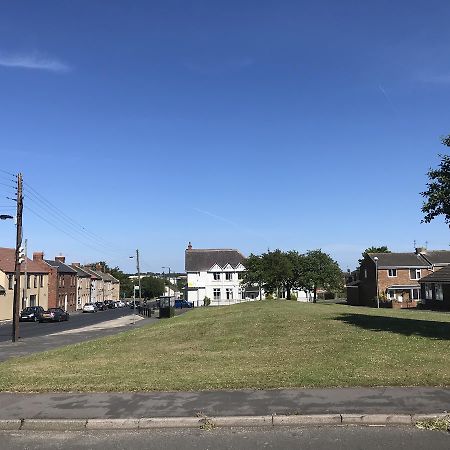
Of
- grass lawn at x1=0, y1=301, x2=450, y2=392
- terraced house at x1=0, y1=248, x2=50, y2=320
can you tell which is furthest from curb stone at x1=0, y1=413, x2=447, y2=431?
terraced house at x1=0, y1=248, x2=50, y2=320

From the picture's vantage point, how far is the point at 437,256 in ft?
231

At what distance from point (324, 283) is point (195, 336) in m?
63.7

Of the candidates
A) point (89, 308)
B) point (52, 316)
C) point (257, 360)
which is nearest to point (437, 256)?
point (52, 316)

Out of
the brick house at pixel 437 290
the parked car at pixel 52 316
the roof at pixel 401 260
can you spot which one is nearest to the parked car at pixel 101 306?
the parked car at pixel 52 316

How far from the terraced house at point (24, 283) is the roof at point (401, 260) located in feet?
151

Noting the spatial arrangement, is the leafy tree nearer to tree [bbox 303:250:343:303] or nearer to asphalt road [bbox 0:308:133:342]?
tree [bbox 303:250:343:303]

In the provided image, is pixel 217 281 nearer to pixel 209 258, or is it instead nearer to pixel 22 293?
pixel 209 258

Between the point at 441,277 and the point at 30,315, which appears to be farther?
the point at 441,277

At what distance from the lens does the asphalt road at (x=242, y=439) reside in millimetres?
7188

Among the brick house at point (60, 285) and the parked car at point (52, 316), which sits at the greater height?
the brick house at point (60, 285)

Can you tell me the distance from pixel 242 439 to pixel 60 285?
77.3 metres

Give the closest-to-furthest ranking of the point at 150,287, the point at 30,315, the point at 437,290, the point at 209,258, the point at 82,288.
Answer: the point at 30,315, the point at 437,290, the point at 209,258, the point at 82,288, the point at 150,287

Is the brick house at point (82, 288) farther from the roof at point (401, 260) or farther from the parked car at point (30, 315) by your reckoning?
the roof at point (401, 260)

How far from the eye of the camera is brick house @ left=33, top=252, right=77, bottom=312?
7588cm
